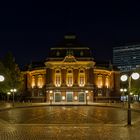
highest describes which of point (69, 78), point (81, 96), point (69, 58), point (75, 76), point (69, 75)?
point (69, 58)

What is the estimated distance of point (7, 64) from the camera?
3807 inches

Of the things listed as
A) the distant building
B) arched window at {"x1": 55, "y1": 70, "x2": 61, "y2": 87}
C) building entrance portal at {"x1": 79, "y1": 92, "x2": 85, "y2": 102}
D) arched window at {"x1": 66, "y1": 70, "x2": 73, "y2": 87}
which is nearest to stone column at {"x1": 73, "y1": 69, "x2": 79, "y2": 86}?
the distant building

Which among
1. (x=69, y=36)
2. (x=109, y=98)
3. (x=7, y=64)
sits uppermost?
(x=69, y=36)

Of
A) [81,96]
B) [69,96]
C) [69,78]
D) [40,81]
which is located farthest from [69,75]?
[40,81]

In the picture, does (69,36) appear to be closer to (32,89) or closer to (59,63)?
(59,63)

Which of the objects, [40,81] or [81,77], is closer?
[81,77]

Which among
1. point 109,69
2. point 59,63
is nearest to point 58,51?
point 59,63

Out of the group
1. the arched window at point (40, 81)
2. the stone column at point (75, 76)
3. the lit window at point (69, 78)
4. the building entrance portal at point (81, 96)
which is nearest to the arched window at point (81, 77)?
the stone column at point (75, 76)

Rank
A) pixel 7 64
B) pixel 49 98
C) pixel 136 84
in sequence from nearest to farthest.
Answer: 1. pixel 136 84
2. pixel 7 64
3. pixel 49 98

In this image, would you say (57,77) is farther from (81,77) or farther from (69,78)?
(81,77)

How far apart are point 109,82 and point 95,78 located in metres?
7.71

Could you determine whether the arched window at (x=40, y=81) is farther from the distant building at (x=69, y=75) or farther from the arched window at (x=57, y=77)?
the arched window at (x=57, y=77)

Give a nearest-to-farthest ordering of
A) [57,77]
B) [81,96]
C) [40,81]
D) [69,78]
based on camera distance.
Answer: [81,96] < [69,78] < [57,77] < [40,81]

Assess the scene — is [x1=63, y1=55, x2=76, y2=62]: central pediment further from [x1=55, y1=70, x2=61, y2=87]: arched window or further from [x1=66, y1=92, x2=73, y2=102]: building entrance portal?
[x1=66, y1=92, x2=73, y2=102]: building entrance portal
